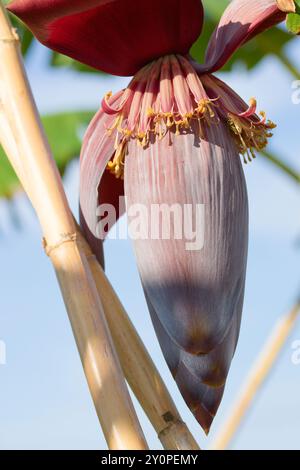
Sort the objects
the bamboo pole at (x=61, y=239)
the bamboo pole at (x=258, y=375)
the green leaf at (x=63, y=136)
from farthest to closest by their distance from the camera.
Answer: the green leaf at (x=63, y=136) → the bamboo pole at (x=258, y=375) → the bamboo pole at (x=61, y=239)

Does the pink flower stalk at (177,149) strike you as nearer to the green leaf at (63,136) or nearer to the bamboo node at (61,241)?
the bamboo node at (61,241)

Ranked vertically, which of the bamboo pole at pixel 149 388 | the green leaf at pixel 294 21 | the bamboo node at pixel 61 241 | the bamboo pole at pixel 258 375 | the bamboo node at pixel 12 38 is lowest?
the bamboo pole at pixel 258 375

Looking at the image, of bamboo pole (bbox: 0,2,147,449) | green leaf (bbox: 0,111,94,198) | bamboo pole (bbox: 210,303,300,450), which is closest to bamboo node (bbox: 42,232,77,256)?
bamboo pole (bbox: 0,2,147,449)

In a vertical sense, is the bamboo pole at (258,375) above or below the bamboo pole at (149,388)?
below

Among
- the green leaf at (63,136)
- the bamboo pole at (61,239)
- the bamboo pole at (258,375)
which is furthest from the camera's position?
the green leaf at (63,136)

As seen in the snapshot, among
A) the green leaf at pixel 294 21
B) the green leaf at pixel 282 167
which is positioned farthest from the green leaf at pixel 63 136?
the green leaf at pixel 294 21
